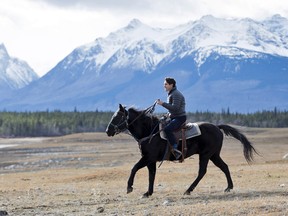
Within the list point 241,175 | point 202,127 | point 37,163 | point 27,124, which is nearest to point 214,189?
point 202,127

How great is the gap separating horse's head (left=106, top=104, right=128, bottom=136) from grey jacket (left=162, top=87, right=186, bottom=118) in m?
1.62

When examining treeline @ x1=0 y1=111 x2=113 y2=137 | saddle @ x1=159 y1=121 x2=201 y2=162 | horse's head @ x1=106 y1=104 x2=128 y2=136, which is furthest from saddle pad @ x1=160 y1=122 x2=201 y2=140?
treeline @ x1=0 y1=111 x2=113 y2=137

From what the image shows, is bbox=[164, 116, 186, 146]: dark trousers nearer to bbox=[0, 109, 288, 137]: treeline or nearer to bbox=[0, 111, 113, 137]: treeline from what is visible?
bbox=[0, 109, 288, 137]: treeline

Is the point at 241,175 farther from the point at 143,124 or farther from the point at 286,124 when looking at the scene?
the point at 286,124

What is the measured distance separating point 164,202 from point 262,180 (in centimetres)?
875

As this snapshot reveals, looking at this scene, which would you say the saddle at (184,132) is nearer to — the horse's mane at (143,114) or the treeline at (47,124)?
the horse's mane at (143,114)

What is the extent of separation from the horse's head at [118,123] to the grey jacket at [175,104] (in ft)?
5.31

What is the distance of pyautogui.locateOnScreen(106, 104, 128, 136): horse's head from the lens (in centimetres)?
2239

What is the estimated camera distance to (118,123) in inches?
885

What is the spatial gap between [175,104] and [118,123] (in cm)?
205

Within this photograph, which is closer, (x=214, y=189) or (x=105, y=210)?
(x=105, y=210)

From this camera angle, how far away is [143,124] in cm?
2250

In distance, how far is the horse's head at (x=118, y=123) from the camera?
22.4 metres

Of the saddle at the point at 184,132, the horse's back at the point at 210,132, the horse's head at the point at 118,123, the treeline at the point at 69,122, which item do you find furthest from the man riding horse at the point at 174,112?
the treeline at the point at 69,122
